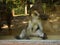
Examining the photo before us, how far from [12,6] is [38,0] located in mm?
392

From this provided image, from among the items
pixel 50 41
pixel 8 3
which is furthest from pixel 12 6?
pixel 50 41

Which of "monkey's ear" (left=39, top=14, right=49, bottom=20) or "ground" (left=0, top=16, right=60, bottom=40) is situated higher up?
"monkey's ear" (left=39, top=14, right=49, bottom=20)

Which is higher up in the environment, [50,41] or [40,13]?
[40,13]

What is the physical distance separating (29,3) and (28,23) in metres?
0.29

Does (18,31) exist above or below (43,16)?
below

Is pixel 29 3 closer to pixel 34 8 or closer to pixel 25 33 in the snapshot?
pixel 34 8

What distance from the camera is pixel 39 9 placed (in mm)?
4027

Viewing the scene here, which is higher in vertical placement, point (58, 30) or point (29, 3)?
point (29, 3)

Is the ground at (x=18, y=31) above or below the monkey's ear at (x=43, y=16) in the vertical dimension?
below

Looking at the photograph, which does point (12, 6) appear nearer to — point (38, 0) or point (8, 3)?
point (8, 3)

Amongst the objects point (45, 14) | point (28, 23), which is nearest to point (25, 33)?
point (28, 23)

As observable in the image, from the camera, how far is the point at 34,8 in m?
4.04

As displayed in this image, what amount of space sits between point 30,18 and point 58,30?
0.44 meters

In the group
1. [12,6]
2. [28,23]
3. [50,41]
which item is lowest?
[50,41]
